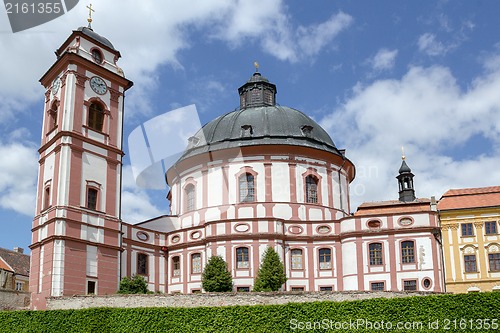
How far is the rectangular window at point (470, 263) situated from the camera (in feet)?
150

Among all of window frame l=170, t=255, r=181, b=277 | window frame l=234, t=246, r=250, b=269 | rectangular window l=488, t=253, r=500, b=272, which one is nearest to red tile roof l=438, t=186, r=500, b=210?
rectangular window l=488, t=253, r=500, b=272

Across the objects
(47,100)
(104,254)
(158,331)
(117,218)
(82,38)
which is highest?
(82,38)

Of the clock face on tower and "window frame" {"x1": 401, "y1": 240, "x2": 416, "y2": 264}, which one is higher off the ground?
the clock face on tower

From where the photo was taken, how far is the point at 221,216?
139 ft

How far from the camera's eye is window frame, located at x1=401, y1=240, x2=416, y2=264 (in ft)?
124

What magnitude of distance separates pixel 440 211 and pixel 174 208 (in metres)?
21.7

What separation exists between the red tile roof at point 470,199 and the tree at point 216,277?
20.9 metres

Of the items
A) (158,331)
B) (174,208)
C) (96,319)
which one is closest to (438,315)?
(158,331)

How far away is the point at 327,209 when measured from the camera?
43.4 meters

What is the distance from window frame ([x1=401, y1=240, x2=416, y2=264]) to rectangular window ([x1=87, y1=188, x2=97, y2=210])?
782 inches

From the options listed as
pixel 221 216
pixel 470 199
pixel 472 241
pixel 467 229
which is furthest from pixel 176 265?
pixel 470 199

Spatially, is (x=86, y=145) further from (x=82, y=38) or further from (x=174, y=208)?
(x=174, y=208)

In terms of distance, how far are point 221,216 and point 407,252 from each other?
43.3ft

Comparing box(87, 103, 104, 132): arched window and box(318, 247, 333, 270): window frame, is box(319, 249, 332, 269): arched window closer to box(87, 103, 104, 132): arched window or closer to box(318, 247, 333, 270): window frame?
box(318, 247, 333, 270): window frame
